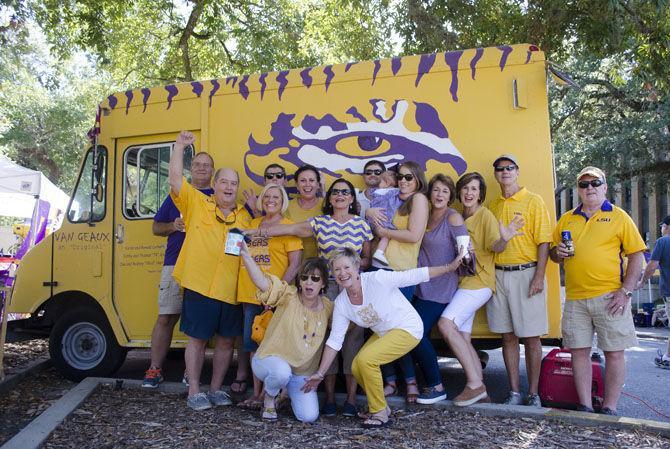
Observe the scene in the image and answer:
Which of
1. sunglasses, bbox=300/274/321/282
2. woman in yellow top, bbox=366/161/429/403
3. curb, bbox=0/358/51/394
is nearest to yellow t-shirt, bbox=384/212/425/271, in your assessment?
woman in yellow top, bbox=366/161/429/403

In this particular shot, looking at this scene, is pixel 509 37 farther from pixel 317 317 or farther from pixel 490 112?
pixel 317 317

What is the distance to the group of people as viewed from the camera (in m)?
4.41

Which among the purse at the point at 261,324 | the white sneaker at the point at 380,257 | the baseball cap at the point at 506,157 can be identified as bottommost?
the purse at the point at 261,324

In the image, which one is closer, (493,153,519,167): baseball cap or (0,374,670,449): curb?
(0,374,670,449): curb

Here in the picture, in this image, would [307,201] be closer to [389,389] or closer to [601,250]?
[389,389]

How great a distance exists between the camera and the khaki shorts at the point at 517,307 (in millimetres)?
4625

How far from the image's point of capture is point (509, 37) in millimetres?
9242

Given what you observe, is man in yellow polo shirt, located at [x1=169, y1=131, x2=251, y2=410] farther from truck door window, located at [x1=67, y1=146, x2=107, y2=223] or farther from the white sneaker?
truck door window, located at [x1=67, y1=146, x2=107, y2=223]

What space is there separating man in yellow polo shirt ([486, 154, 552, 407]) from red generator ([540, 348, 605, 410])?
72 mm

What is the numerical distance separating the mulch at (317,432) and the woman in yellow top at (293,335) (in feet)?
0.64

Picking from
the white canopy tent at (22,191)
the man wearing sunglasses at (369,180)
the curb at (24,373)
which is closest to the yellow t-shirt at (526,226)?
the man wearing sunglasses at (369,180)

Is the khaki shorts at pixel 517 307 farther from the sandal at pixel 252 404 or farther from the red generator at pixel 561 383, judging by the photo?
the sandal at pixel 252 404

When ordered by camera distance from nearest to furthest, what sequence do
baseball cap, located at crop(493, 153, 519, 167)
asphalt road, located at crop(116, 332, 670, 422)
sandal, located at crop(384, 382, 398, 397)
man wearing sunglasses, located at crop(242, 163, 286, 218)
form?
1. baseball cap, located at crop(493, 153, 519, 167)
2. sandal, located at crop(384, 382, 398, 397)
3. man wearing sunglasses, located at crop(242, 163, 286, 218)
4. asphalt road, located at crop(116, 332, 670, 422)

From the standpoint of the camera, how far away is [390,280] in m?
4.42
